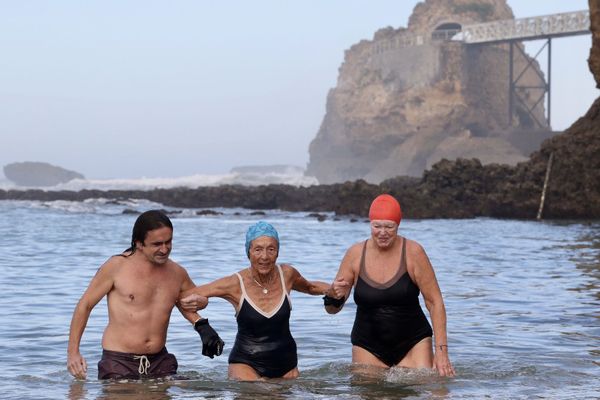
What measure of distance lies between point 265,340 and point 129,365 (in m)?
1.03

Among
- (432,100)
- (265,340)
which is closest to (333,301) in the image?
(265,340)

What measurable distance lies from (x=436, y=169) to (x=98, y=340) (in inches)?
1493

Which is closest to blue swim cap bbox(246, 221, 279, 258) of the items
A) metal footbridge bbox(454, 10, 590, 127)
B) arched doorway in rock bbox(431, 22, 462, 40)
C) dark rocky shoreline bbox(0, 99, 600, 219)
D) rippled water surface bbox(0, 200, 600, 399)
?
rippled water surface bbox(0, 200, 600, 399)

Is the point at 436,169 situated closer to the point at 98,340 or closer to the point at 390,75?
the point at 98,340

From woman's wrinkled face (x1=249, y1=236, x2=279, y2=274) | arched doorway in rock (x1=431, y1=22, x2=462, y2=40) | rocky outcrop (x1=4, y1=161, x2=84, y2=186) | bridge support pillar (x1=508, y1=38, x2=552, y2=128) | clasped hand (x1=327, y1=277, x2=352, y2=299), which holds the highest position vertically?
arched doorway in rock (x1=431, y1=22, x2=462, y2=40)

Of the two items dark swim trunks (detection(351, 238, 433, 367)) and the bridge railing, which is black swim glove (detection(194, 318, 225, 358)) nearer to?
dark swim trunks (detection(351, 238, 433, 367))

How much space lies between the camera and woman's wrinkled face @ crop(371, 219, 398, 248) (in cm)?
776

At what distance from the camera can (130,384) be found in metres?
7.59

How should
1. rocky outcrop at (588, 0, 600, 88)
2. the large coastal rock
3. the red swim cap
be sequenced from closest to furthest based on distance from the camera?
1. the red swim cap
2. rocky outcrop at (588, 0, 600, 88)
3. the large coastal rock

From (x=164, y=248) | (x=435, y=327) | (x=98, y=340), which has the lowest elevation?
(x=98, y=340)

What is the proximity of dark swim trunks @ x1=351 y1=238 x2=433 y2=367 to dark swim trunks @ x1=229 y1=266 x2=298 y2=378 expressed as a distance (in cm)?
67

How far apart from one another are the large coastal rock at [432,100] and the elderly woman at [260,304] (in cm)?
9407

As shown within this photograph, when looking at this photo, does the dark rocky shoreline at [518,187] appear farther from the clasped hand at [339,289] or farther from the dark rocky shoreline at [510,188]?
the clasped hand at [339,289]

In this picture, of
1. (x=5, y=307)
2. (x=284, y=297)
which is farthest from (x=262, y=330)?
(x=5, y=307)
